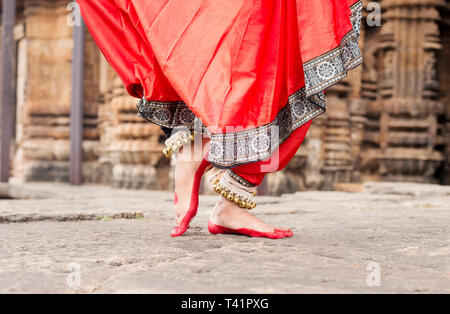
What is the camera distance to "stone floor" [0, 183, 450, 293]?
859 millimetres

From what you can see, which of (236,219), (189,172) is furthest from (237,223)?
(189,172)

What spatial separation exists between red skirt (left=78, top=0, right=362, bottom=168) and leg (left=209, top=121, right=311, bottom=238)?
31mm

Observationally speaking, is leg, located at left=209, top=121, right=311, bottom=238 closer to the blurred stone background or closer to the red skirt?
the red skirt

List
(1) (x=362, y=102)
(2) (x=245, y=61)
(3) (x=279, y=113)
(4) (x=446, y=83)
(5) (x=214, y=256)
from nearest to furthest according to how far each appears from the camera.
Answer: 1. (5) (x=214, y=256)
2. (2) (x=245, y=61)
3. (3) (x=279, y=113)
4. (1) (x=362, y=102)
5. (4) (x=446, y=83)

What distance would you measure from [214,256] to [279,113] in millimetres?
505

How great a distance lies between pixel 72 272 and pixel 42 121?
16.5ft

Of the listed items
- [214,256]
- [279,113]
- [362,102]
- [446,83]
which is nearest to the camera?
[214,256]

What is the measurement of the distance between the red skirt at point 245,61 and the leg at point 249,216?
0.03 m

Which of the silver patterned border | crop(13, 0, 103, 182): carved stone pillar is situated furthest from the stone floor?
crop(13, 0, 103, 182): carved stone pillar

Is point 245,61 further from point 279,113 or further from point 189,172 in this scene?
point 189,172

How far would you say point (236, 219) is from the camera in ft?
4.86

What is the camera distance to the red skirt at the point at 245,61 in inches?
51.4

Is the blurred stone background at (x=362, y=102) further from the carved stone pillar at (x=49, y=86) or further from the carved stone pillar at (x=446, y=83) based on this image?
the carved stone pillar at (x=446, y=83)

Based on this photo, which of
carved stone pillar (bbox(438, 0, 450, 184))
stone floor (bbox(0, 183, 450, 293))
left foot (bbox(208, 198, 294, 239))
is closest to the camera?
stone floor (bbox(0, 183, 450, 293))
